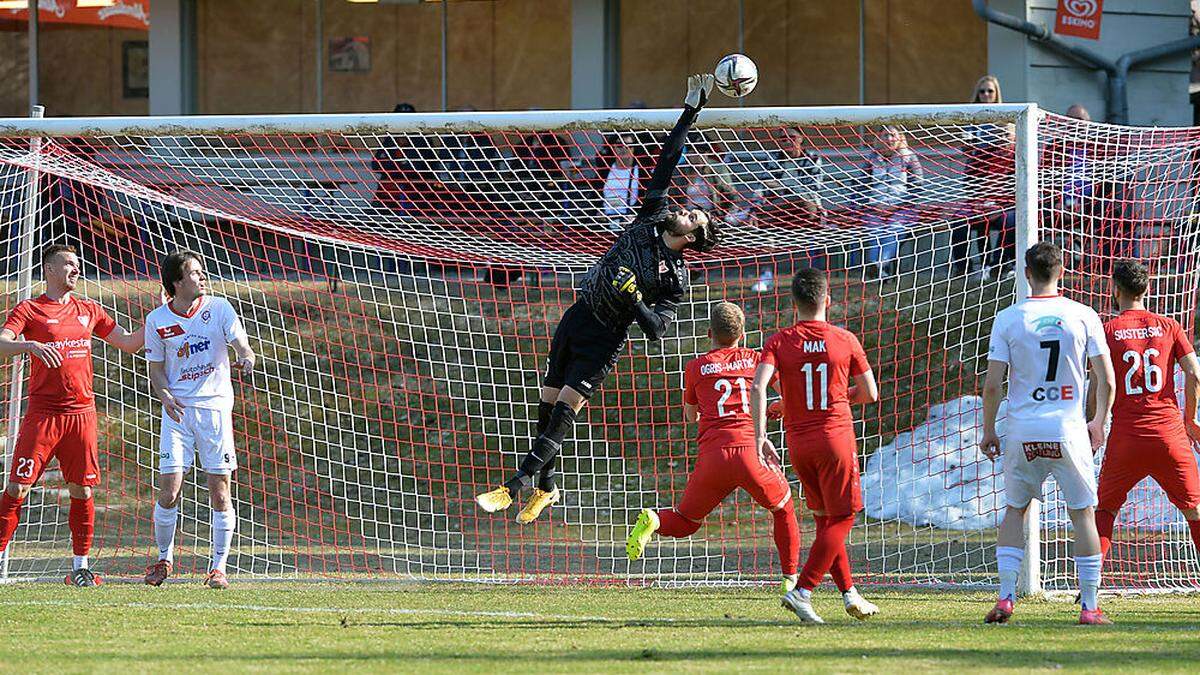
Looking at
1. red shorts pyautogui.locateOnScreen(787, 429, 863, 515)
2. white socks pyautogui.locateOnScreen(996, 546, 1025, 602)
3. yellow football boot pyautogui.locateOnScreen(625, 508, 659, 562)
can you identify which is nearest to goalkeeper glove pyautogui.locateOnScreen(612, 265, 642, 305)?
yellow football boot pyautogui.locateOnScreen(625, 508, 659, 562)

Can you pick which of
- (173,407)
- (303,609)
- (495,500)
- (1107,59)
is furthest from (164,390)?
(1107,59)

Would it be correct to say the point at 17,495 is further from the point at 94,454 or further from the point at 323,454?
the point at 323,454

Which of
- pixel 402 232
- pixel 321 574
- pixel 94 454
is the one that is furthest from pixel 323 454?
pixel 94 454

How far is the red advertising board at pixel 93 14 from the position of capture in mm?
20891

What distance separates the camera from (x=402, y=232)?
13906mm

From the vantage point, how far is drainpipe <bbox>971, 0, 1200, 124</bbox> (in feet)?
58.1

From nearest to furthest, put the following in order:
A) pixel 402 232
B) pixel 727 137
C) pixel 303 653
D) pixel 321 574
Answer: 1. pixel 303 653
2. pixel 321 574
3. pixel 402 232
4. pixel 727 137

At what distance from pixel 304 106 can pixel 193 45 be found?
156 cm

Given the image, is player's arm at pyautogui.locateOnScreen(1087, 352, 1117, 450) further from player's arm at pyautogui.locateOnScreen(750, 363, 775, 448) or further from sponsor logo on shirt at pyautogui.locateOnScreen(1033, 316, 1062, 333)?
player's arm at pyautogui.locateOnScreen(750, 363, 775, 448)

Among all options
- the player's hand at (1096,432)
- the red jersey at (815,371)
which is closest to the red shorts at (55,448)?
the red jersey at (815,371)

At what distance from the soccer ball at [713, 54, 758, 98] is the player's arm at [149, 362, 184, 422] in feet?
12.2

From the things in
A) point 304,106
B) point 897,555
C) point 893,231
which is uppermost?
point 304,106

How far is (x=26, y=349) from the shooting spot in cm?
982

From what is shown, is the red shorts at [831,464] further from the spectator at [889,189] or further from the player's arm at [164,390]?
the spectator at [889,189]
